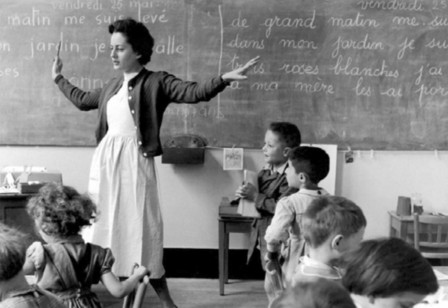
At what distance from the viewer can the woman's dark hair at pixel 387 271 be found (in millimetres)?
1285

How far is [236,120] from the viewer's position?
14.4 ft

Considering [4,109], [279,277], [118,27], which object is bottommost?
[279,277]

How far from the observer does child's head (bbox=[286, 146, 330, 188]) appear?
2648 mm

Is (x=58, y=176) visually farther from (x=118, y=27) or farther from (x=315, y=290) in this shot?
(x=315, y=290)

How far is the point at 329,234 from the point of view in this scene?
77.6 inches

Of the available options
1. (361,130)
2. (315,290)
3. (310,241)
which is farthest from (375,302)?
(361,130)

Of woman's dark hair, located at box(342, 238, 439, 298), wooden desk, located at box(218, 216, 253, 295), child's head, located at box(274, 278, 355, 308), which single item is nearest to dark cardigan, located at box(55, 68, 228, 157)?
wooden desk, located at box(218, 216, 253, 295)

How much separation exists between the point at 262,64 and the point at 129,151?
1423 mm

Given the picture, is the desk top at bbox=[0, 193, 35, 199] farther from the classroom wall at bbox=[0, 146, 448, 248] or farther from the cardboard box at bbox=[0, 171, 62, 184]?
the classroom wall at bbox=[0, 146, 448, 248]

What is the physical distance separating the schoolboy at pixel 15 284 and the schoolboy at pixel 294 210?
105 centimetres

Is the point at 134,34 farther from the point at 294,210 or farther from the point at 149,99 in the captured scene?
the point at 294,210

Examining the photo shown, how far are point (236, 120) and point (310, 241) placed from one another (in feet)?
8.01

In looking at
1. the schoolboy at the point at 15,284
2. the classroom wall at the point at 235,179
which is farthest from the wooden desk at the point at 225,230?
the schoolboy at the point at 15,284

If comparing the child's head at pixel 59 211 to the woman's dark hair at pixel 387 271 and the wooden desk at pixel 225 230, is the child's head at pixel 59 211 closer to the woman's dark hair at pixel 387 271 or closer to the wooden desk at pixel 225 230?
the woman's dark hair at pixel 387 271
